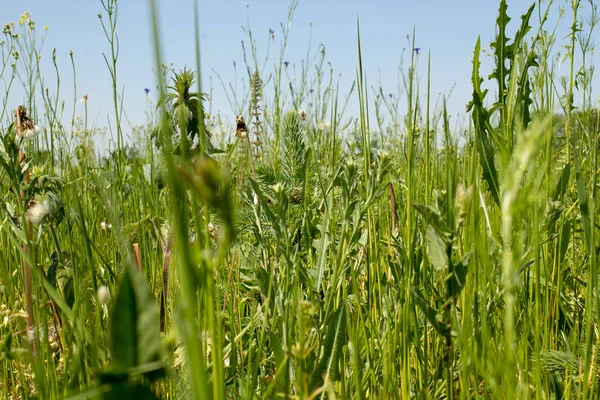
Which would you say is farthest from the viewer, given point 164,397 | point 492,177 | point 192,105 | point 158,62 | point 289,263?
point 192,105

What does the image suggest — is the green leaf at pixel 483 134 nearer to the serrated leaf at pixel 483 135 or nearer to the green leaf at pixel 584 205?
A: the serrated leaf at pixel 483 135

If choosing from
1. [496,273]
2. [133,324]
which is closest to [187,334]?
[133,324]

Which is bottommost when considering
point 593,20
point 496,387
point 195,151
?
point 496,387

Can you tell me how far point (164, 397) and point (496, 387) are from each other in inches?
28.0

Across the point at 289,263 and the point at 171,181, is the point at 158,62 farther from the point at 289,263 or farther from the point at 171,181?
the point at 289,263

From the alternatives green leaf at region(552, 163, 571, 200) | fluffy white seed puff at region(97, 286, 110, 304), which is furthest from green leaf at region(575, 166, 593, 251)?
fluffy white seed puff at region(97, 286, 110, 304)

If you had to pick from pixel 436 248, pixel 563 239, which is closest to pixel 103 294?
pixel 436 248

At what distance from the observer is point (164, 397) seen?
3.65 feet

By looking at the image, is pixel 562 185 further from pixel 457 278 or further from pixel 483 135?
pixel 457 278

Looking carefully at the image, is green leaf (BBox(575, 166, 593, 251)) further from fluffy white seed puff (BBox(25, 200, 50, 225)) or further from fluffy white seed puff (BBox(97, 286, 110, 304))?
fluffy white seed puff (BBox(25, 200, 50, 225))

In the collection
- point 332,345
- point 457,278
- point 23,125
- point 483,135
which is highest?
point 23,125

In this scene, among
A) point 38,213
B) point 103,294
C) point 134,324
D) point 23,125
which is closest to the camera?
point 134,324

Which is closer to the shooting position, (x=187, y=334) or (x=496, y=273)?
(x=187, y=334)

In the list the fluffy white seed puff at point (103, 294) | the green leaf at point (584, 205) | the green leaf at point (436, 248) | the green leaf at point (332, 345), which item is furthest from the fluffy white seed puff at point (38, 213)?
the green leaf at point (584, 205)
